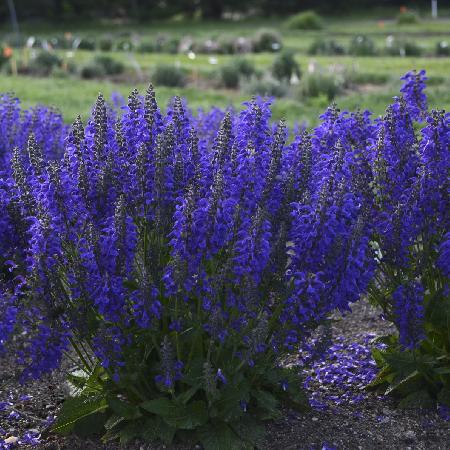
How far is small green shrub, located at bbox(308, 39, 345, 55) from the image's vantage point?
79.6ft

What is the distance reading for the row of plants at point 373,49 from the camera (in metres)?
23.3

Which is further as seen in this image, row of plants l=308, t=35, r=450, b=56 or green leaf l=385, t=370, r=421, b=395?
row of plants l=308, t=35, r=450, b=56

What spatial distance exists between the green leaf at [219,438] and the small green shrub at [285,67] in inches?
599

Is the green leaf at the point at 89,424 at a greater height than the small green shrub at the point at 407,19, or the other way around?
the green leaf at the point at 89,424

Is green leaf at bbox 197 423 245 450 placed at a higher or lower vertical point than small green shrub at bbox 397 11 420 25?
higher

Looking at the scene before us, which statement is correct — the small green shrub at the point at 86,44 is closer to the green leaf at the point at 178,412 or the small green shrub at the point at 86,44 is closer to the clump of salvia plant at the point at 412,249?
the clump of salvia plant at the point at 412,249

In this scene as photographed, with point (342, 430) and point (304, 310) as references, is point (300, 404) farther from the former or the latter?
point (304, 310)

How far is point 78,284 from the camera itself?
3518 millimetres

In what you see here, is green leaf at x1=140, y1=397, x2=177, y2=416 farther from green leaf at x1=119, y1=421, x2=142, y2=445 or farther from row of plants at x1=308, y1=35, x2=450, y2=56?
row of plants at x1=308, y1=35, x2=450, y2=56

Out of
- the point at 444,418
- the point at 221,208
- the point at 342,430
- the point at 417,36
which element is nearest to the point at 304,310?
the point at 221,208

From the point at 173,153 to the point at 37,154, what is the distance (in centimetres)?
66

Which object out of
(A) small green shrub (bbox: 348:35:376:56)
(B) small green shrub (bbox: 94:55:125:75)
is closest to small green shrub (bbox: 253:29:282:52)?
(A) small green shrub (bbox: 348:35:376:56)

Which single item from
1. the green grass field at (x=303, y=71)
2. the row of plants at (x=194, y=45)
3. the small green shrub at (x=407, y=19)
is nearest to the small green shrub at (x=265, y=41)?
the row of plants at (x=194, y=45)

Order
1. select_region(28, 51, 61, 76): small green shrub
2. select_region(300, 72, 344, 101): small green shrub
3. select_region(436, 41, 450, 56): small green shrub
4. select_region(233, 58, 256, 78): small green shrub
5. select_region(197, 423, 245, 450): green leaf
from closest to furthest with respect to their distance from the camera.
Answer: select_region(197, 423, 245, 450): green leaf
select_region(300, 72, 344, 101): small green shrub
select_region(233, 58, 256, 78): small green shrub
select_region(28, 51, 61, 76): small green shrub
select_region(436, 41, 450, 56): small green shrub
